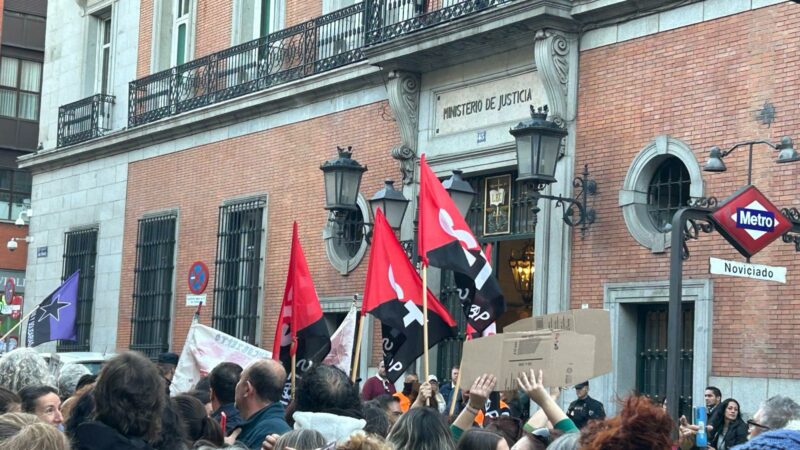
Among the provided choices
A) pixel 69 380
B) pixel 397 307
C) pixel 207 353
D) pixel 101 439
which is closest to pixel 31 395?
pixel 101 439

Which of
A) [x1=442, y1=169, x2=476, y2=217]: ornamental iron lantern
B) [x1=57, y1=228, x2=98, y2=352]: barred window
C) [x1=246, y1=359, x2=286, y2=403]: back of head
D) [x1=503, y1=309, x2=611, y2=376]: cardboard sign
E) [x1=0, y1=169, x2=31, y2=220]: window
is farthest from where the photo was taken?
[x1=0, y1=169, x2=31, y2=220]: window

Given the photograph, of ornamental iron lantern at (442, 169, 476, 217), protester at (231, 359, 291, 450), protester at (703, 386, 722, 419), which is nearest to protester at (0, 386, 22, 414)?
protester at (231, 359, 291, 450)

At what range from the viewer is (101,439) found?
19.4ft

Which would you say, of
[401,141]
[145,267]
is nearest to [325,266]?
[401,141]

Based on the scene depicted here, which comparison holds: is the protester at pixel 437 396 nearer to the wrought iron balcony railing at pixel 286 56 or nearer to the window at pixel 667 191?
the window at pixel 667 191

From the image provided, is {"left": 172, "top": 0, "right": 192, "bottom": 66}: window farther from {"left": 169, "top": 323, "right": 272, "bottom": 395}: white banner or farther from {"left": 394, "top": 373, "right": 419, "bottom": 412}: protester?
{"left": 169, "top": 323, "right": 272, "bottom": 395}: white banner

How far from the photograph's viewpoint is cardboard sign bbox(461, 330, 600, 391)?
22.5 ft

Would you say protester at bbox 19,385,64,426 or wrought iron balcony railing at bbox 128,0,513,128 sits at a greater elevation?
wrought iron balcony railing at bbox 128,0,513,128

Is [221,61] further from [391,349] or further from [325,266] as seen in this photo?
[391,349]

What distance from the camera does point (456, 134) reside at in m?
18.5

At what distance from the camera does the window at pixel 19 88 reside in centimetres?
3962

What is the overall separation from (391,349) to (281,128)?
11178 millimetres

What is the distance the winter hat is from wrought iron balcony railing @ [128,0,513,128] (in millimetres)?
14031

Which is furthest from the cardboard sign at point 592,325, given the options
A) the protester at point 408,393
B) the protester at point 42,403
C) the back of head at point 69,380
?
the protester at point 408,393
